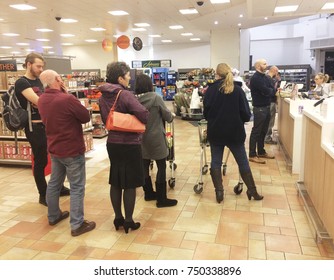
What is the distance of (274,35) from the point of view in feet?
66.9

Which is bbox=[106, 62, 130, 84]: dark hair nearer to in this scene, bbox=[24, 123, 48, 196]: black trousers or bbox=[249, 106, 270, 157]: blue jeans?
bbox=[24, 123, 48, 196]: black trousers

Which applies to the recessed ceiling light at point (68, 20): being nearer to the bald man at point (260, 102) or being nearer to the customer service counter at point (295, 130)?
the bald man at point (260, 102)

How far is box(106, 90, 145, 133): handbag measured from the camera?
2.64 meters

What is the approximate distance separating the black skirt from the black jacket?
1.01 m

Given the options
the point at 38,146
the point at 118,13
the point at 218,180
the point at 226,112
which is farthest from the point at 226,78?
the point at 118,13

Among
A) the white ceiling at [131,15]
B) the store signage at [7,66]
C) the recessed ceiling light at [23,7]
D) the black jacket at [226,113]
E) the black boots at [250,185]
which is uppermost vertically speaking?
the recessed ceiling light at [23,7]

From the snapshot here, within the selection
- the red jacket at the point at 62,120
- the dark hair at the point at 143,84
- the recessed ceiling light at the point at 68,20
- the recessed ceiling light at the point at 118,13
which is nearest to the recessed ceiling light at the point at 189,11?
the recessed ceiling light at the point at 118,13

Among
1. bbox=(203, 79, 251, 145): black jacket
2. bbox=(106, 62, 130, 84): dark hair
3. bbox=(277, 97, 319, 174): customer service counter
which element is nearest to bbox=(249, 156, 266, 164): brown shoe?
bbox=(277, 97, 319, 174): customer service counter

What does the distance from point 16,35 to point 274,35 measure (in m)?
14.8

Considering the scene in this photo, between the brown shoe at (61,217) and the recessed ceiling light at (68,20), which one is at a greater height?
the recessed ceiling light at (68,20)

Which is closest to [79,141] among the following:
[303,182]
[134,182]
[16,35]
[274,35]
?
Answer: [134,182]

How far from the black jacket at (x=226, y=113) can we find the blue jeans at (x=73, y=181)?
4.62 feet

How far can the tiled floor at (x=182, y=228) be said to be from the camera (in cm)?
267

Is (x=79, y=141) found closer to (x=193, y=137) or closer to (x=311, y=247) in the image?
(x=311, y=247)
